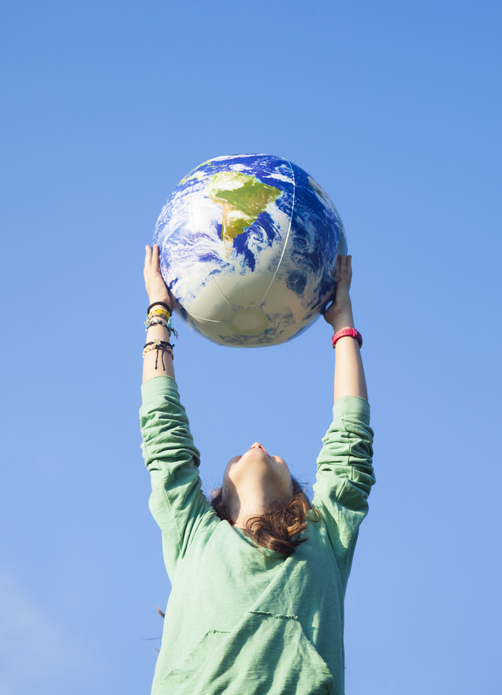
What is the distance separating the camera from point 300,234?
17.2ft

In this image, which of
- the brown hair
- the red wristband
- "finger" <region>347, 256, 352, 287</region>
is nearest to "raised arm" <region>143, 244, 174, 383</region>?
the brown hair

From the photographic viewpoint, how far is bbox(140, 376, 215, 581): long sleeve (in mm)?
4676

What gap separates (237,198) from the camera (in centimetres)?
524

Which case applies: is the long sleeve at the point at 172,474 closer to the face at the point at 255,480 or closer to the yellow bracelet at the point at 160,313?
the face at the point at 255,480

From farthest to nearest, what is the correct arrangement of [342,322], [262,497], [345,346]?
[342,322]
[345,346]
[262,497]

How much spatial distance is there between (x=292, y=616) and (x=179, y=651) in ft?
2.05

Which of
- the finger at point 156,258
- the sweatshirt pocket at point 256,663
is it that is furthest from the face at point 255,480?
the finger at point 156,258

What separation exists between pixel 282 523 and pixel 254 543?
20cm

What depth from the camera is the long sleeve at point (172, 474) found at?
184 inches

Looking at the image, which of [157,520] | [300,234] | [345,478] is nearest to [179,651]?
[157,520]

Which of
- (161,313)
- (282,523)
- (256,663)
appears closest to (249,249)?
(161,313)

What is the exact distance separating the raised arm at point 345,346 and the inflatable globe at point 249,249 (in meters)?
0.09

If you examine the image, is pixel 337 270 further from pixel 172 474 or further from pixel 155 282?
pixel 172 474

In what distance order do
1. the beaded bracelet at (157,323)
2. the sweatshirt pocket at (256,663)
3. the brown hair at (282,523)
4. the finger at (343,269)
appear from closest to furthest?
the sweatshirt pocket at (256,663) → the brown hair at (282,523) → the beaded bracelet at (157,323) → the finger at (343,269)
